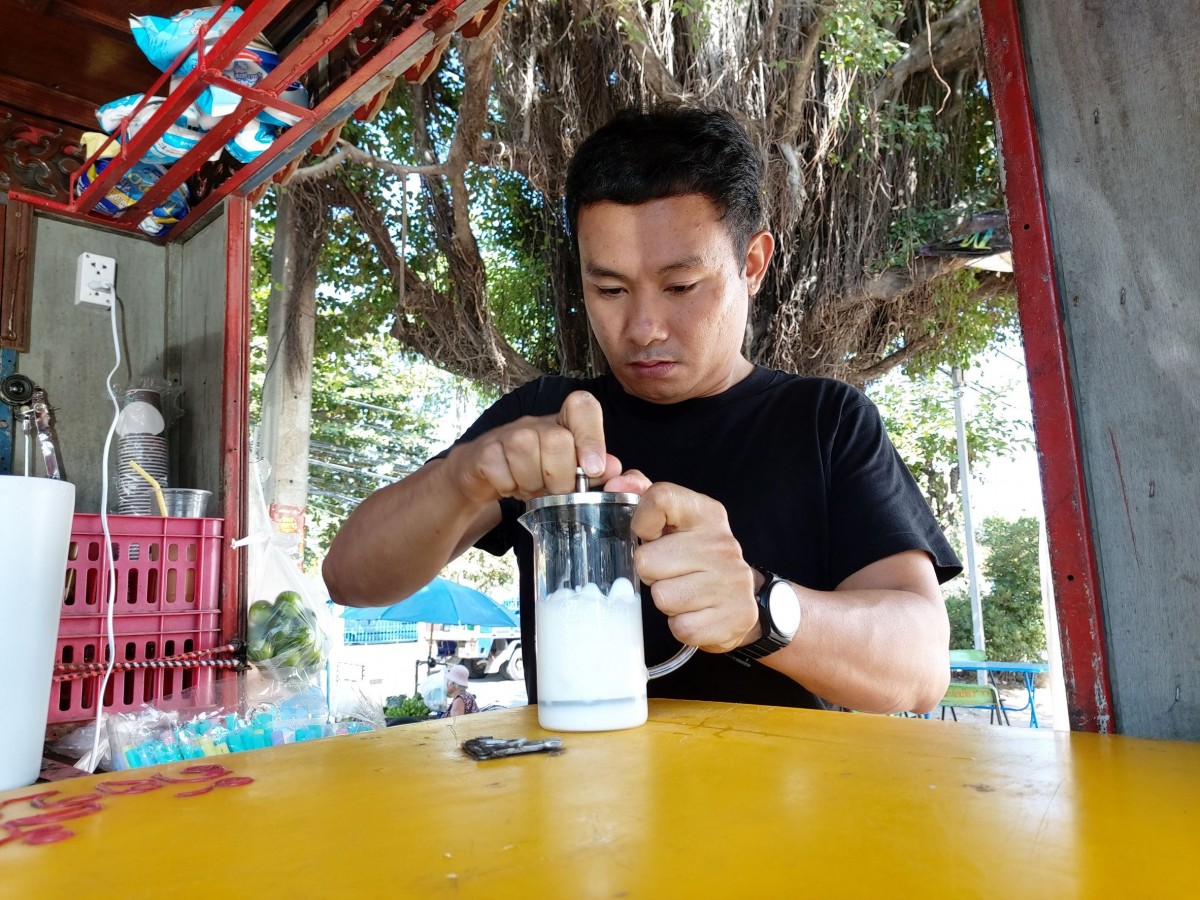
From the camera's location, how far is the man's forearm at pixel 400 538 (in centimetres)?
143

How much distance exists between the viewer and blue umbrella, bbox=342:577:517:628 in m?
9.73

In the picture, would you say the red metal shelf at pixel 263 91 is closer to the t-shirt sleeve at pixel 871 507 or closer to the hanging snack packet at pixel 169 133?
the hanging snack packet at pixel 169 133

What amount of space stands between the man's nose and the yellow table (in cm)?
90

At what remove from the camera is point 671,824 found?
1.84ft

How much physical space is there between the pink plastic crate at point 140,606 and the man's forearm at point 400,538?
0.49 m

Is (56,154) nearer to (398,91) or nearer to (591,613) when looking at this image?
(591,613)

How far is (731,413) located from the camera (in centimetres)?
175

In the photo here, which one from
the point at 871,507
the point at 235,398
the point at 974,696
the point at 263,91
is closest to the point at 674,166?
the point at 871,507

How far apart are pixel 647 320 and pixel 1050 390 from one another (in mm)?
792

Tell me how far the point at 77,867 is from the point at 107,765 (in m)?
1.28

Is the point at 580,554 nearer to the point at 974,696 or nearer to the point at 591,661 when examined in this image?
the point at 591,661

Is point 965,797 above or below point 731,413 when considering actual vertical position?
below

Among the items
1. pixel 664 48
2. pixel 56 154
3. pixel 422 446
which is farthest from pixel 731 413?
pixel 422 446

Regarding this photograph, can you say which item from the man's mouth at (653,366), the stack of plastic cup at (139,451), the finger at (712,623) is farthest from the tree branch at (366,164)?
the finger at (712,623)
